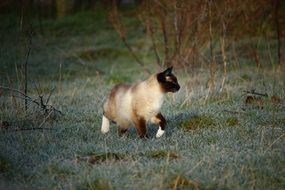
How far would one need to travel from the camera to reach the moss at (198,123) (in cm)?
779

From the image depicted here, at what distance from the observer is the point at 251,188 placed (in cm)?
513

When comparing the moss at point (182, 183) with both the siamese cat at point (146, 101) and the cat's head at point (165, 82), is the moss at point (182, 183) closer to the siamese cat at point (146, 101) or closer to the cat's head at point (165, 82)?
the siamese cat at point (146, 101)

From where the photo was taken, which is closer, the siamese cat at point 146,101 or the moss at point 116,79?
the siamese cat at point 146,101

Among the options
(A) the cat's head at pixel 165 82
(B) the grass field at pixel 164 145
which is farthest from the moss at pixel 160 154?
(A) the cat's head at pixel 165 82

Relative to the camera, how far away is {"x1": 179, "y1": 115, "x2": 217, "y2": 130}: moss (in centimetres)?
779

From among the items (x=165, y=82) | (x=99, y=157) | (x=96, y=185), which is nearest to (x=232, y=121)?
(x=165, y=82)

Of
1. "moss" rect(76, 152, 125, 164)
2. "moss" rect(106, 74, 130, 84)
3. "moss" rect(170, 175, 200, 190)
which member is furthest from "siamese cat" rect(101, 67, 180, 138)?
"moss" rect(106, 74, 130, 84)

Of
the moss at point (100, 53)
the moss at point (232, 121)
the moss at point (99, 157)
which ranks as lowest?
the moss at point (100, 53)

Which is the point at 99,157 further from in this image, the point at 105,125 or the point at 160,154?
the point at 105,125

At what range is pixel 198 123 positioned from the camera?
788 cm

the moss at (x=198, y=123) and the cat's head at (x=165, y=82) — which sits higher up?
the cat's head at (x=165, y=82)

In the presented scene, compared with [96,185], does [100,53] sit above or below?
below

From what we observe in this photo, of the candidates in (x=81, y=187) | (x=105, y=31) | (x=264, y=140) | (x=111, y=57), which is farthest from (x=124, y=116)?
(x=105, y=31)

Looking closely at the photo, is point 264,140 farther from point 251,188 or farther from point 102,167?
point 102,167
